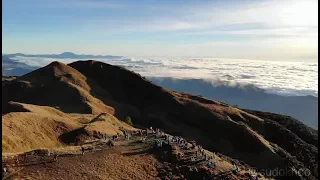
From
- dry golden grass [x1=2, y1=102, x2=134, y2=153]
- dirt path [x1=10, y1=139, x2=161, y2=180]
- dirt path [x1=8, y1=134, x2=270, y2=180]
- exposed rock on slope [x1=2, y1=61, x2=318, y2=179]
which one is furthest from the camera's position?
exposed rock on slope [x1=2, y1=61, x2=318, y2=179]

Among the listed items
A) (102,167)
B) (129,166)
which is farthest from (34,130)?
(129,166)

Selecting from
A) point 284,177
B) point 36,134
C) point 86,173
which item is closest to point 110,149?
point 86,173

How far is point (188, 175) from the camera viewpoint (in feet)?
114

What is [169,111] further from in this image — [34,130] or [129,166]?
[129,166]

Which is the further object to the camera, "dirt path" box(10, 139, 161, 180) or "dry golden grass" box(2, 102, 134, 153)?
"dry golden grass" box(2, 102, 134, 153)

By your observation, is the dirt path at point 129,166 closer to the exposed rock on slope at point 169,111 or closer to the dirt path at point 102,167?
the dirt path at point 102,167

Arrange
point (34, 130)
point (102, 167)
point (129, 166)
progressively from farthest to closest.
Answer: point (34, 130) → point (129, 166) → point (102, 167)

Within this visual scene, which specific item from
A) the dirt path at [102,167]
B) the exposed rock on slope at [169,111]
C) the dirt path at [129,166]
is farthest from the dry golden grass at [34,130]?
the exposed rock on slope at [169,111]

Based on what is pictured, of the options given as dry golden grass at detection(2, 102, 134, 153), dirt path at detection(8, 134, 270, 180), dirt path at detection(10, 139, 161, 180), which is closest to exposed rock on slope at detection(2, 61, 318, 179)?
dry golden grass at detection(2, 102, 134, 153)

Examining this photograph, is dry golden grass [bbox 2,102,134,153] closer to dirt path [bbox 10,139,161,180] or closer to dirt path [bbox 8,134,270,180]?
dirt path [bbox 8,134,270,180]

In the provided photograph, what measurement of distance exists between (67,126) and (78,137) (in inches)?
164

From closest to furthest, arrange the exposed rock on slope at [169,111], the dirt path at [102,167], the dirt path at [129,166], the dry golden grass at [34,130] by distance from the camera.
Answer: the dirt path at [102,167] < the dirt path at [129,166] < the dry golden grass at [34,130] < the exposed rock on slope at [169,111]

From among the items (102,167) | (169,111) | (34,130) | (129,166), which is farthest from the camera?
(169,111)

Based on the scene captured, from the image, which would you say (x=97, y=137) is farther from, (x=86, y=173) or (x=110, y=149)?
(x=86, y=173)
